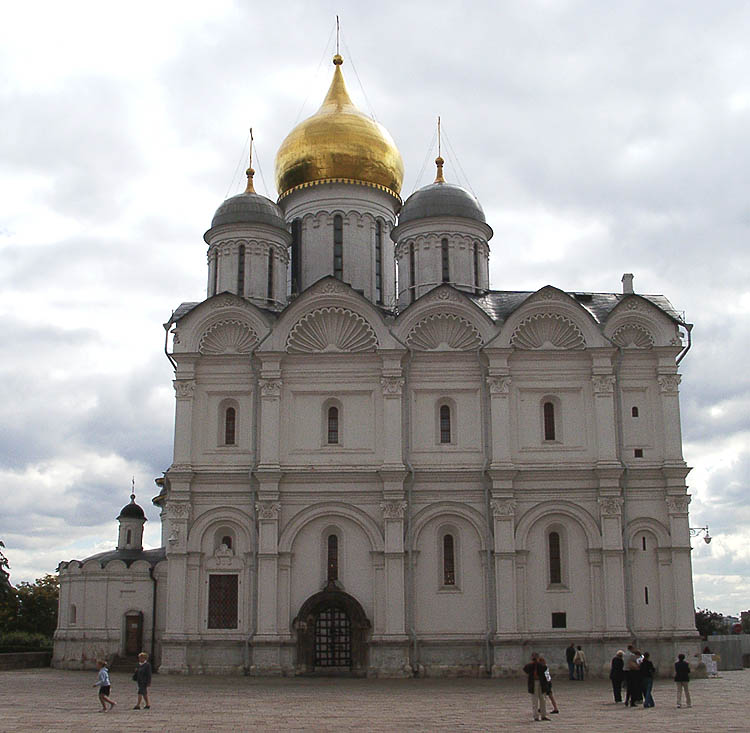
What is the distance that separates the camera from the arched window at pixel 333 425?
28125 millimetres

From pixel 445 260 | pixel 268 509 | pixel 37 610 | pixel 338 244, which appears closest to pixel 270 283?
pixel 338 244

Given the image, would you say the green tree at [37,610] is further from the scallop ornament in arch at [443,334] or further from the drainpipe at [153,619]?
the scallop ornament in arch at [443,334]

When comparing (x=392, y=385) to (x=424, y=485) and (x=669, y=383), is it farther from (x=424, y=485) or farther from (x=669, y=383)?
(x=669, y=383)

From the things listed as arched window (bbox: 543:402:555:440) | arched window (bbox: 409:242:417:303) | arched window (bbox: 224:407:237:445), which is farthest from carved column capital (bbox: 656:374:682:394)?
arched window (bbox: 224:407:237:445)

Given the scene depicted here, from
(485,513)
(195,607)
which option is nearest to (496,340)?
(485,513)

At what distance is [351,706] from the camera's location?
60.8 feet

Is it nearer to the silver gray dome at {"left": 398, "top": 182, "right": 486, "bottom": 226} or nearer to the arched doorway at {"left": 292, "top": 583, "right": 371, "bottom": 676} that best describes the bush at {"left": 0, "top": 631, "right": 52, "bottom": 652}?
the arched doorway at {"left": 292, "top": 583, "right": 371, "bottom": 676}

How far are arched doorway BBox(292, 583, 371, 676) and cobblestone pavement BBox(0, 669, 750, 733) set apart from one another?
4.87 ft

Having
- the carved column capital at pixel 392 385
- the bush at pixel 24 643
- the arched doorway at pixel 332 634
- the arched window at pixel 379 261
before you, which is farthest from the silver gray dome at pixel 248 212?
the bush at pixel 24 643

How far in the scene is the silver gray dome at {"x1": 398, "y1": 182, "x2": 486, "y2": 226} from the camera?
31812 millimetres

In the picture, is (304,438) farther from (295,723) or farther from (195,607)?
(295,723)

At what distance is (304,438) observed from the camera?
28.0 meters

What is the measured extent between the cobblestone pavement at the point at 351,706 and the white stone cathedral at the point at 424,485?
1.70m

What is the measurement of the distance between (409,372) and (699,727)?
48.6ft
